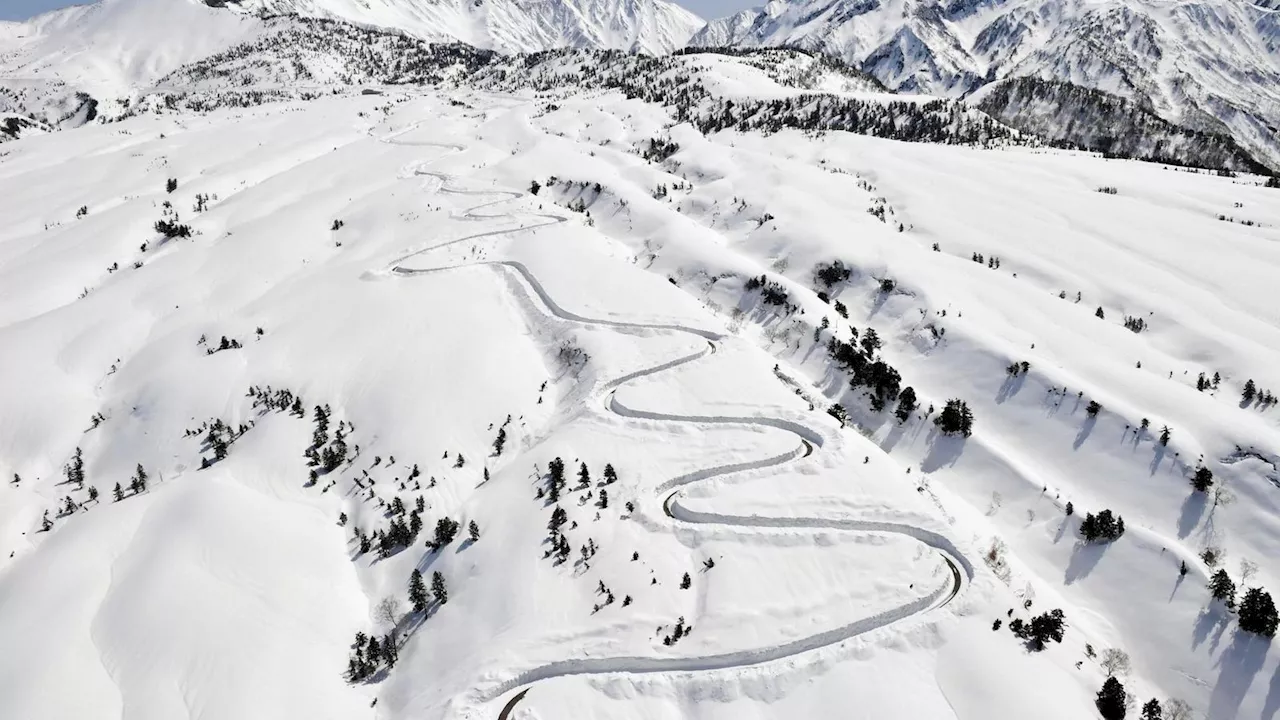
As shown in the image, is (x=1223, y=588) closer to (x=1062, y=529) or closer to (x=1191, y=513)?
(x=1191, y=513)

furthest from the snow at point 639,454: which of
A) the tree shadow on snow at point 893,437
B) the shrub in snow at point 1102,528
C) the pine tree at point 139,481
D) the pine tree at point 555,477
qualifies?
the pine tree at point 555,477

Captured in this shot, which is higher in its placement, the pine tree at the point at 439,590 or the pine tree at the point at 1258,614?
the pine tree at the point at 1258,614

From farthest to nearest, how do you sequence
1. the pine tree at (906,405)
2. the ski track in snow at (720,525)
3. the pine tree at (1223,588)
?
the pine tree at (906,405), the pine tree at (1223,588), the ski track in snow at (720,525)

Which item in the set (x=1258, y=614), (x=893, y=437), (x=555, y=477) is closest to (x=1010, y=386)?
(x=893, y=437)

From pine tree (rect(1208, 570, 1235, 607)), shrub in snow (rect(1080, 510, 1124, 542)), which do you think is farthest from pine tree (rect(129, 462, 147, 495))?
pine tree (rect(1208, 570, 1235, 607))

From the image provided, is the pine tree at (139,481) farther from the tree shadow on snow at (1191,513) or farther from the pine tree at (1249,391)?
the pine tree at (1249,391)

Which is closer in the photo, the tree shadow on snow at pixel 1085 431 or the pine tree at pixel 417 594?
the pine tree at pixel 417 594

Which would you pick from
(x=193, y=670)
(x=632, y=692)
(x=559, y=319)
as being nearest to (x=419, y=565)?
(x=193, y=670)

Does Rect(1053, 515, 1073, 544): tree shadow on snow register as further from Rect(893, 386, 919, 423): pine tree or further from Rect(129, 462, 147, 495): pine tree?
Rect(129, 462, 147, 495): pine tree
